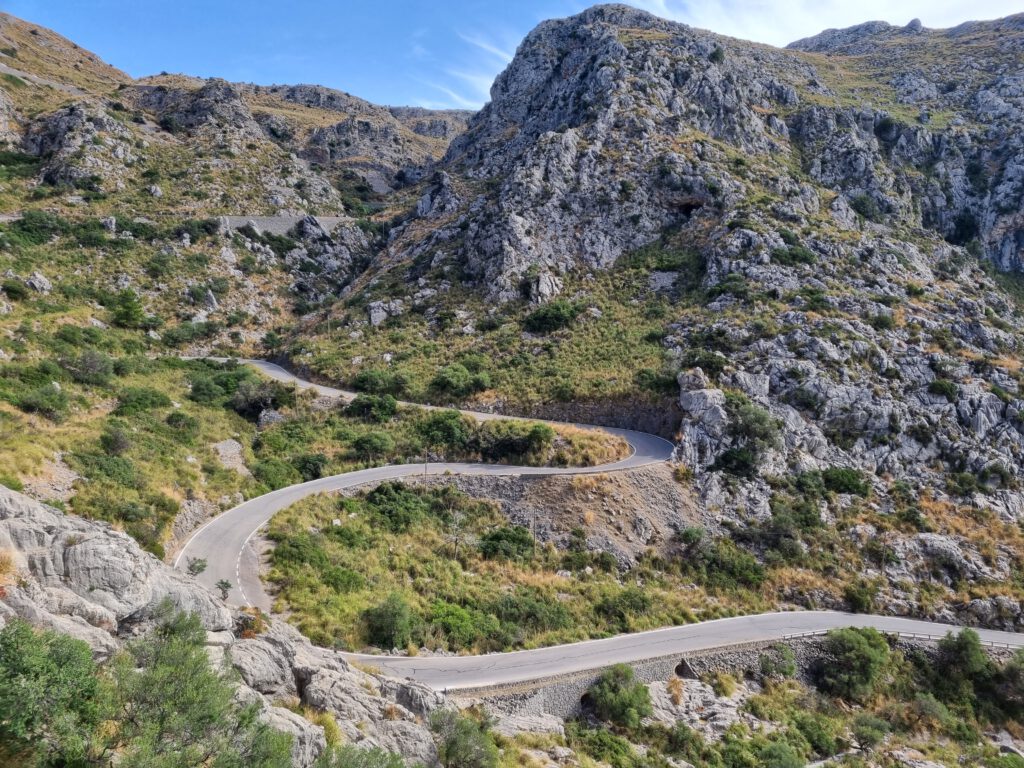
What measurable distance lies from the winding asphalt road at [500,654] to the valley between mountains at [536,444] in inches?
8.1

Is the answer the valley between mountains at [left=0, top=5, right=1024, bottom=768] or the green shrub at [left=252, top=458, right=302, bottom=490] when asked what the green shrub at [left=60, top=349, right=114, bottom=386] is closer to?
the valley between mountains at [left=0, top=5, right=1024, bottom=768]

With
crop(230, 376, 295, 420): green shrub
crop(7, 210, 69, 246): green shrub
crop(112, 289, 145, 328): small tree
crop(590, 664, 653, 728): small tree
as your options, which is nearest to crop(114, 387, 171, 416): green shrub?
crop(230, 376, 295, 420): green shrub

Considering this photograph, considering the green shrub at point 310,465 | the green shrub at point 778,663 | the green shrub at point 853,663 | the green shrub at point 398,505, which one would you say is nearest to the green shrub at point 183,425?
the green shrub at point 310,465

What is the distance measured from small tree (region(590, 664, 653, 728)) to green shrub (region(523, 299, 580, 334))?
31993 mm

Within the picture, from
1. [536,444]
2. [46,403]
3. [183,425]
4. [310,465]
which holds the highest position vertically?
[46,403]

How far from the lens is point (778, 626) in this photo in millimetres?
24656

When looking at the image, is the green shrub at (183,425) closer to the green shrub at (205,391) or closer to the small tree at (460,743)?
the green shrub at (205,391)

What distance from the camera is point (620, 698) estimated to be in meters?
18.3

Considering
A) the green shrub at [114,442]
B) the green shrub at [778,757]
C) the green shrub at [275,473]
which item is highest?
the green shrub at [114,442]

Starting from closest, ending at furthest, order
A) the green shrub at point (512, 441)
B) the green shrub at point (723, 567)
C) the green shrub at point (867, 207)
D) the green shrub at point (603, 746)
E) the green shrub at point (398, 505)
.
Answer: the green shrub at point (603, 746)
the green shrub at point (398, 505)
the green shrub at point (723, 567)
the green shrub at point (512, 441)
the green shrub at point (867, 207)

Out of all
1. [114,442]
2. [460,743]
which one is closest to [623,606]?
[460,743]

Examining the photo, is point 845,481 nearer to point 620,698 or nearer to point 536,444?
point 536,444

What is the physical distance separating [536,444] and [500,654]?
14.2 meters

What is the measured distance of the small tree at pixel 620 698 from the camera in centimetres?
1819
